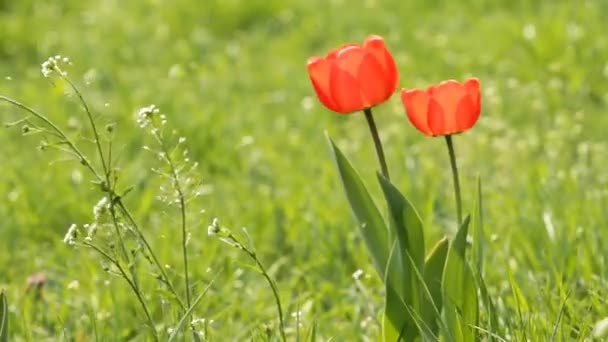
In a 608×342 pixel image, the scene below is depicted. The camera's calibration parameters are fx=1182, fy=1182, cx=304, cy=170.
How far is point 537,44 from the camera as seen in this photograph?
14.4 feet

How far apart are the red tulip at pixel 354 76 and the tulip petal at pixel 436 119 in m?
0.08

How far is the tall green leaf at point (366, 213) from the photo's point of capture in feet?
6.37

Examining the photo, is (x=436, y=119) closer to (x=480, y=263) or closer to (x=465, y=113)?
(x=465, y=113)

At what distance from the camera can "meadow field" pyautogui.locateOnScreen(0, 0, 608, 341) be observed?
249 centimetres

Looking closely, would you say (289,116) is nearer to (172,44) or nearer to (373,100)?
(172,44)

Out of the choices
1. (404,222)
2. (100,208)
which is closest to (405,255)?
(404,222)

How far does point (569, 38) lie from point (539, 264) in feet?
6.10

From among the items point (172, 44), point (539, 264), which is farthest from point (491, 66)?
point (539, 264)

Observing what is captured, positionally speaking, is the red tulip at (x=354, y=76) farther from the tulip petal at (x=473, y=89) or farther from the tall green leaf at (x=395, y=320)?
the tall green leaf at (x=395, y=320)

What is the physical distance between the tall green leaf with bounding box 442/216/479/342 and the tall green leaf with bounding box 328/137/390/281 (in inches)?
4.3

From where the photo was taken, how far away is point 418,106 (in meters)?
1.92

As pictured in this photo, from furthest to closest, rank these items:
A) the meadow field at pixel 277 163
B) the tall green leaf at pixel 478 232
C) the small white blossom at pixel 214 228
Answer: the meadow field at pixel 277 163
the tall green leaf at pixel 478 232
the small white blossom at pixel 214 228

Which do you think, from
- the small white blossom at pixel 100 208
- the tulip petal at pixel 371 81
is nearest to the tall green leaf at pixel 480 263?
the tulip petal at pixel 371 81

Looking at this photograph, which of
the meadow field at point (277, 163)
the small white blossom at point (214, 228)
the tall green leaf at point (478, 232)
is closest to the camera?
the small white blossom at point (214, 228)
